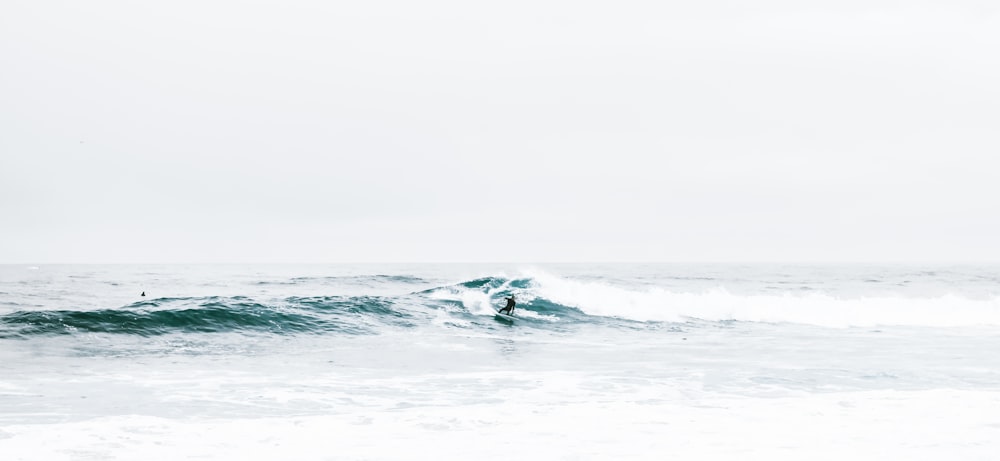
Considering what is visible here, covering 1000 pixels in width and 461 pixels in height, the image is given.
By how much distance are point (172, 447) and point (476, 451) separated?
369 cm

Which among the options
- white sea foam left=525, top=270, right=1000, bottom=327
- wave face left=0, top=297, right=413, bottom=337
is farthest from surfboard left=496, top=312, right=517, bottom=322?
white sea foam left=525, top=270, right=1000, bottom=327

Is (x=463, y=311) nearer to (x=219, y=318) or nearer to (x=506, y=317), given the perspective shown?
(x=506, y=317)

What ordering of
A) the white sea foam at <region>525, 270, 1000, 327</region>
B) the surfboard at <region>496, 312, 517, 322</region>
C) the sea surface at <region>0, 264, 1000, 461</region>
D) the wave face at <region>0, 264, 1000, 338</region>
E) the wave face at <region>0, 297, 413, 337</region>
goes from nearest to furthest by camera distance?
the sea surface at <region>0, 264, 1000, 461</region> < the wave face at <region>0, 297, 413, 337</region> < the wave face at <region>0, 264, 1000, 338</region> < the surfboard at <region>496, 312, 517, 322</region> < the white sea foam at <region>525, 270, 1000, 327</region>

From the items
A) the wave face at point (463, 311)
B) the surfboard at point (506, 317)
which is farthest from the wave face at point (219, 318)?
the surfboard at point (506, 317)

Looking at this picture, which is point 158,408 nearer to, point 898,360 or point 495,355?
point 495,355

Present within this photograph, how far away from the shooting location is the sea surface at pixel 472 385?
365 inches

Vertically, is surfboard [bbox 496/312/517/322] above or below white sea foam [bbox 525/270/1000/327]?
below

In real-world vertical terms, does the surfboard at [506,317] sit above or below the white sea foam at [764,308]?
below

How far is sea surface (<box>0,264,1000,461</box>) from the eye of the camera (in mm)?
9281

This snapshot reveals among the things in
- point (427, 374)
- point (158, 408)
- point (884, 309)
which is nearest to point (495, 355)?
point (427, 374)

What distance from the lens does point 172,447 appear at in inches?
358

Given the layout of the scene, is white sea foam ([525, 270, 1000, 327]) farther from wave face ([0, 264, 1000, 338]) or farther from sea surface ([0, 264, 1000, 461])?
sea surface ([0, 264, 1000, 461])

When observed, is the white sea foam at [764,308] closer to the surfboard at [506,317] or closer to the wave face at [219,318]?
the surfboard at [506,317]

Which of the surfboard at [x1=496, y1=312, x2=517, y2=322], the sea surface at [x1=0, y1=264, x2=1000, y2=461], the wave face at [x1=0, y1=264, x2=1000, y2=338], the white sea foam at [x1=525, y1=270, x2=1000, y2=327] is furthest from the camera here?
the white sea foam at [x1=525, y1=270, x2=1000, y2=327]
